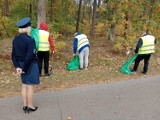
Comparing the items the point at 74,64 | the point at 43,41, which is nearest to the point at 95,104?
the point at 43,41

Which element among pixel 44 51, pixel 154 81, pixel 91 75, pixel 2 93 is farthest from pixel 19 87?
pixel 154 81

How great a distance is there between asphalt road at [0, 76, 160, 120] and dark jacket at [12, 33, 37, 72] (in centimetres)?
113

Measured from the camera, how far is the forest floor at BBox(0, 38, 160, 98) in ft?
23.3

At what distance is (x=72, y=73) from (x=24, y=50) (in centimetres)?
377

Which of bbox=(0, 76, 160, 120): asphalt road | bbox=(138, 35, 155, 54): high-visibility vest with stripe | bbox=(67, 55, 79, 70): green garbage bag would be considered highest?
bbox=(138, 35, 155, 54): high-visibility vest with stripe

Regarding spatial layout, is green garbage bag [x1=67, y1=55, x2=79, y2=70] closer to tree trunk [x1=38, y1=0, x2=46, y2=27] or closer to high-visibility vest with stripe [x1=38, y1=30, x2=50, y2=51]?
high-visibility vest with stripe [x1=38, y1=30, x2=50, y2=51]

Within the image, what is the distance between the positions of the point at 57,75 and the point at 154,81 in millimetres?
3149

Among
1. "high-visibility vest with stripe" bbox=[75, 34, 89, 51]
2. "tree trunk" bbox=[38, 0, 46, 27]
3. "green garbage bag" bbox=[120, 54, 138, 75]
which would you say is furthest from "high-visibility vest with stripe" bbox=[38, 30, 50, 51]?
"green garbage bag" bbox=[120, 54, 138, 75]

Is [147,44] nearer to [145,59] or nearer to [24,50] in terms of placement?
[145,59]

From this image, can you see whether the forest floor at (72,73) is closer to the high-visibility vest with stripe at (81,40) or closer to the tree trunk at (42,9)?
the high-visibility vest with stripe at (81,40)

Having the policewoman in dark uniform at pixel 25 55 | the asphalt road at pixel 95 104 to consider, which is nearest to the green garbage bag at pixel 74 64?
the asphalt road at pixel 95 104

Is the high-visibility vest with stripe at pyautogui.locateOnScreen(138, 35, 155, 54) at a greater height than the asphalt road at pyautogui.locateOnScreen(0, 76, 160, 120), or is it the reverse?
the high-visibility vest with stripe at pyautogui.locateOnScreen(138, 35, 155, 54)

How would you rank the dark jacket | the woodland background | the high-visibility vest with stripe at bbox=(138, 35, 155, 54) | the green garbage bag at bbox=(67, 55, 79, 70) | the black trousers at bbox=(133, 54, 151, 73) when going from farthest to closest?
the green garbage bag at bbox=(67, 55, 79, 70)
the black trousers at bbox=(133, 54, 151, 73)
the high-visibility vest with stripe at bbox=(138, 35, 155, 54)
the woodland background
the dark jacket

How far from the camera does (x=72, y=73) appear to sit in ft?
27.8
